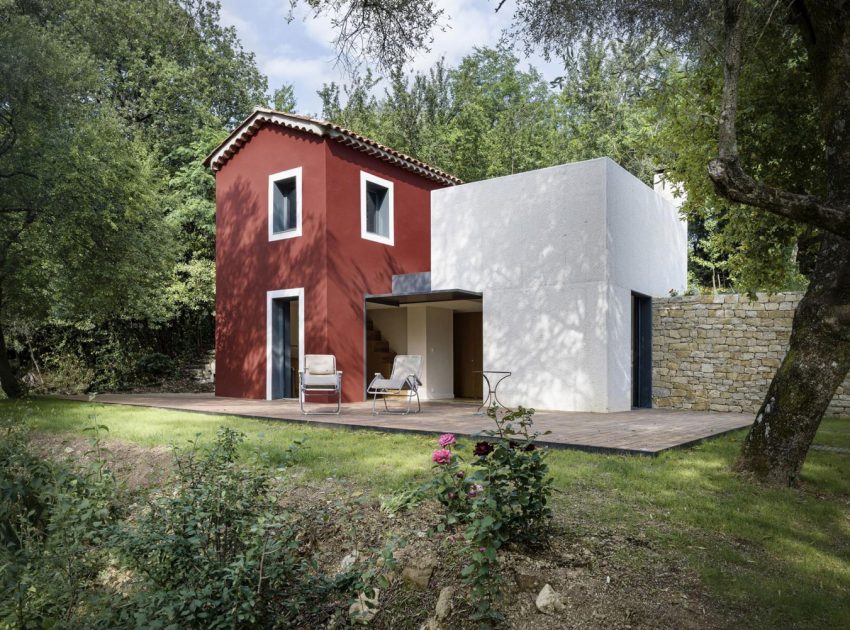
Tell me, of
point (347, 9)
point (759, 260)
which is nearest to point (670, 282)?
point (759, 260)

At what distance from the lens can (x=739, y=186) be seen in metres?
3.88

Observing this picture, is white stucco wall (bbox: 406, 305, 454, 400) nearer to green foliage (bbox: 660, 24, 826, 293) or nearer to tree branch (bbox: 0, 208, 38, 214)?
green foliage (bbox: 660, 24, 826, 293)

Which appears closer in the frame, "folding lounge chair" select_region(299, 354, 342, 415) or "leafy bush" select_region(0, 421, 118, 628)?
"leafy bush" select_region(0, 421, 118, 628)

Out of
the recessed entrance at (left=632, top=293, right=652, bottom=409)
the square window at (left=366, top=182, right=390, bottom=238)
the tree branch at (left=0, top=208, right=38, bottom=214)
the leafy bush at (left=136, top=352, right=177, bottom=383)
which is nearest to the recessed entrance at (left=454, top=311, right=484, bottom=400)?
the square window at (left=366, top=182, right=390, bottom=238)

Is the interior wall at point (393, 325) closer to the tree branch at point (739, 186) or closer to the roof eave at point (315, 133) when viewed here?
the roof eave at point (315, 133)

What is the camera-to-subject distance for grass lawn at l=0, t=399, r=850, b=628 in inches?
110

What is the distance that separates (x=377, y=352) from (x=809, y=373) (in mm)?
10363

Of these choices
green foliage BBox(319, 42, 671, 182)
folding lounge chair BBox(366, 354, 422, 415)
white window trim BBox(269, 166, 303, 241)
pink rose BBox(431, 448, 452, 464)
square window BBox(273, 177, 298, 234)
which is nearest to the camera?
pink rose BBox(431, 448, 452, 464)

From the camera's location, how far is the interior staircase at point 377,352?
13.8m

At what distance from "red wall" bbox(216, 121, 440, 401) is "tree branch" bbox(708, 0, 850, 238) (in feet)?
27.3

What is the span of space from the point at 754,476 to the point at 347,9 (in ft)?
18.5

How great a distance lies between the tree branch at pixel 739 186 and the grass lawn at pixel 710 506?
186 centimetres

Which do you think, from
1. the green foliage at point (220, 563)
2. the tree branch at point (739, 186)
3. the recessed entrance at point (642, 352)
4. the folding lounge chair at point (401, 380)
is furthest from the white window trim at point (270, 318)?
the tree branch at point (739, 186)

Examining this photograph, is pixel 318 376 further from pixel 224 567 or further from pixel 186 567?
pixel 224 567
